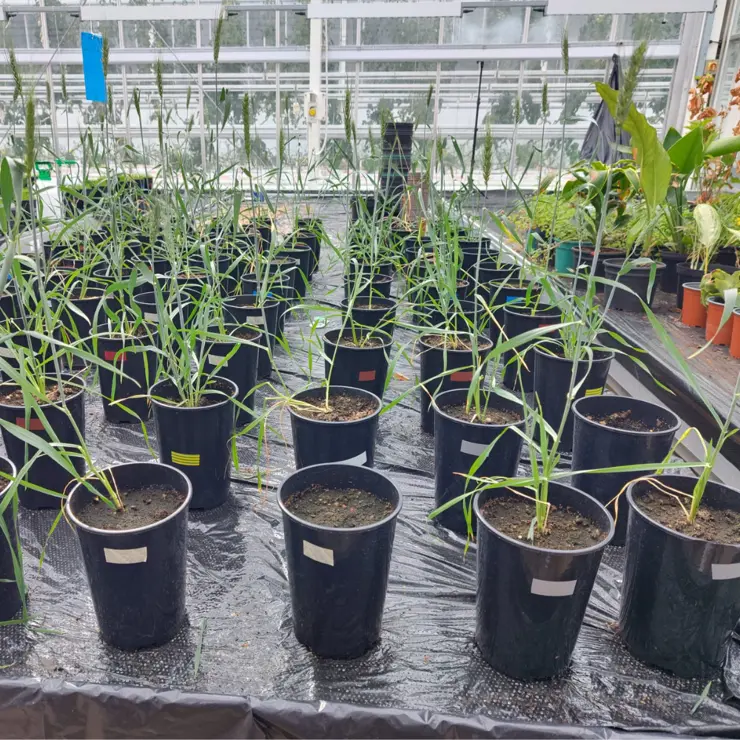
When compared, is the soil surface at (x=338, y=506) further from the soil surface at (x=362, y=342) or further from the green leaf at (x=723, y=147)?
the green leaf at (x=723, y=147)

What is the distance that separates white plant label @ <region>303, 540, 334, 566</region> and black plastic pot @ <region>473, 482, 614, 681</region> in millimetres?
241

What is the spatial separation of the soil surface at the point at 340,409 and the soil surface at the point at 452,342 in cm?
35

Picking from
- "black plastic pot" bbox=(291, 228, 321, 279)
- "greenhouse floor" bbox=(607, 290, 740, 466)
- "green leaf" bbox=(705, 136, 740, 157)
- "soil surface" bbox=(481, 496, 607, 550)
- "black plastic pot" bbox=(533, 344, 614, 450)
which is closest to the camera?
"soil surface" bbox=(481, 496, 607, 550)

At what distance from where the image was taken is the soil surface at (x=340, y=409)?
52.5 inches

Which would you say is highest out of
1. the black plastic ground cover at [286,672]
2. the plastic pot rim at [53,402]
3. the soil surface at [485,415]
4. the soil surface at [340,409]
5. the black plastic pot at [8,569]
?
the plastic pot rim at [53,402]

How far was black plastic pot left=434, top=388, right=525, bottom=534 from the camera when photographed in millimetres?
1248

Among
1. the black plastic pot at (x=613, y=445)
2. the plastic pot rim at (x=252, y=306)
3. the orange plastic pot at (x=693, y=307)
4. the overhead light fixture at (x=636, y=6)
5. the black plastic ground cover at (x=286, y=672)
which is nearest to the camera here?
the black plastic ground cover at (x=286, y=672)

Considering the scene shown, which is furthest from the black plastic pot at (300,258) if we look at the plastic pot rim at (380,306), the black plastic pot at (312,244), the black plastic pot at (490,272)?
the black plastic pot at (490,272)

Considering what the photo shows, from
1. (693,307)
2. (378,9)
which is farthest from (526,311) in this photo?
(378,9)

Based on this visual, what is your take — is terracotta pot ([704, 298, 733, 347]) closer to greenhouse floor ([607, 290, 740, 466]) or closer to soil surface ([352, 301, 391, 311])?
greenhouse floor ([607, 290, 740, 466])

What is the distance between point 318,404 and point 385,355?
381 millimetres

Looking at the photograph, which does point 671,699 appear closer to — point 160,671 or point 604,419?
point 604,419

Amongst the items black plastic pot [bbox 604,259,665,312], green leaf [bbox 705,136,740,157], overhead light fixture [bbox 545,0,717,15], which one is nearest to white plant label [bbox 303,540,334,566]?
black plastic pot [bbox 604,259,665,312]

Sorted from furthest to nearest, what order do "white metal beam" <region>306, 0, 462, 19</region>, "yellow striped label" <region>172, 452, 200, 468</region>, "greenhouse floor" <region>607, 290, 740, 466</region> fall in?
"white metal beam" <region>306, 0, 462, 19</region>, "greenhouse floor" <region>607, 290, 740, 466</region>, "yellow striped label" <region>172, 452, 200, 468</region>
